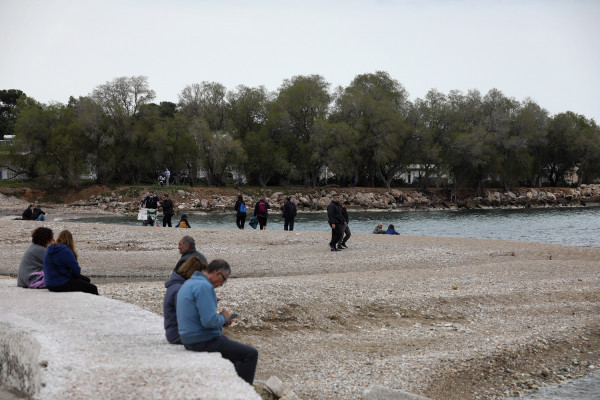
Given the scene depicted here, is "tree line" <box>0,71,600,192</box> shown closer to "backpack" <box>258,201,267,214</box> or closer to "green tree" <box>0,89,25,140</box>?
"green tree" <box>0,89,25,140</box>

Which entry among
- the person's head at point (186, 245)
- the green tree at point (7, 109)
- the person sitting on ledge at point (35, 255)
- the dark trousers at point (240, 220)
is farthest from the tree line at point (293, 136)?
the person's head at point (186, 245)

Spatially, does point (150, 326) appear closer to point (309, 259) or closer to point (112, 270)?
point (112, 270)

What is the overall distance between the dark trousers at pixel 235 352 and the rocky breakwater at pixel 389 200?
5681cm

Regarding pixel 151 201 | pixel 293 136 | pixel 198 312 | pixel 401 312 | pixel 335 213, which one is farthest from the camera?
pixel 293 136

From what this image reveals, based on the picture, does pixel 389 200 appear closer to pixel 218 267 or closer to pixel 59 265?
pixel 59 265

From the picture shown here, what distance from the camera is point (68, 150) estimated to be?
66.2 metres

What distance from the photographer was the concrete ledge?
5.59 m

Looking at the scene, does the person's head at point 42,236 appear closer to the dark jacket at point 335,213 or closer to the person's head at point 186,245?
the person's head at point 186,245

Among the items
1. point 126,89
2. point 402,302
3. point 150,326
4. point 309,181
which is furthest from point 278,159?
point 150,326

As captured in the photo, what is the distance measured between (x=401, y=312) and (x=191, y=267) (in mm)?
6888

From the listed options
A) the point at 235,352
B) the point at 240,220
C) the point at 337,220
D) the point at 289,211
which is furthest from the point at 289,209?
the point at 235,352

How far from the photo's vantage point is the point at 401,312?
12.7 metres

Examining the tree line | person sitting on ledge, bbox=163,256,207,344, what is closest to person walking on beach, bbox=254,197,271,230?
person sitting on ledge, bbox=163,256,207,344

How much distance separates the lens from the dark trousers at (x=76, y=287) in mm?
10125
